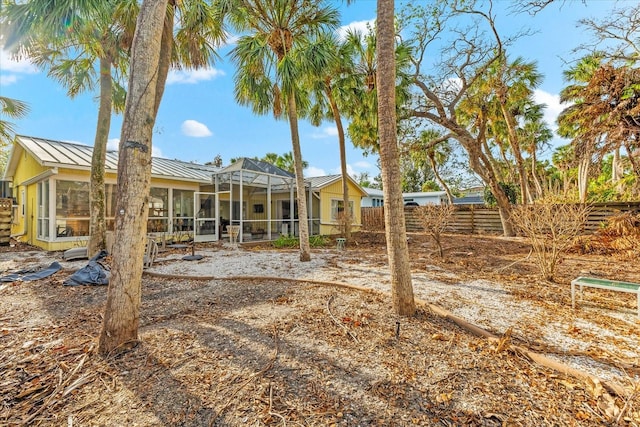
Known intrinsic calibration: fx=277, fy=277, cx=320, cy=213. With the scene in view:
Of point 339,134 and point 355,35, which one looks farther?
point 339,134

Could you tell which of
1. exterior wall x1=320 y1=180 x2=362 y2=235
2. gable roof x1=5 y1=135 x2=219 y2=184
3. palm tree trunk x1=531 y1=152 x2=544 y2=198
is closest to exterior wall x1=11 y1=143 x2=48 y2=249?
gable roof x1=5 y1=135 x2=219 y2=184

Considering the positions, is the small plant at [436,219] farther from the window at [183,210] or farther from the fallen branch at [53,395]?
the window at [183,210]

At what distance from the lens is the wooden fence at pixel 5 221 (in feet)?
37.5

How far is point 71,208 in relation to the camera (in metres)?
10.3

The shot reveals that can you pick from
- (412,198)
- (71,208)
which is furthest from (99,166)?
(412,198)

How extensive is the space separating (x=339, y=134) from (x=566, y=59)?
7.90 m

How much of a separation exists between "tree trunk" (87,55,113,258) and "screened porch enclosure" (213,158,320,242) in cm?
442

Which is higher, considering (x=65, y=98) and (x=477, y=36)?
(x=477, y=36)

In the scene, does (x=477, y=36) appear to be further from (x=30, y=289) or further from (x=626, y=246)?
(x=30, y=289)

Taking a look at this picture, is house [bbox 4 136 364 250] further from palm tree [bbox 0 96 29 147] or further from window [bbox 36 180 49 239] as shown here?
palm tree [bbox 0 96 29 147]

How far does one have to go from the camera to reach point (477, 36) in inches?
449

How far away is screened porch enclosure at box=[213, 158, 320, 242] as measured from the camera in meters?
12.5

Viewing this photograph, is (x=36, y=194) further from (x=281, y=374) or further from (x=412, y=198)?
(x=412, y=198)

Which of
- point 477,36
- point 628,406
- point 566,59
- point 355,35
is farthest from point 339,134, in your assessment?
point 628,406
